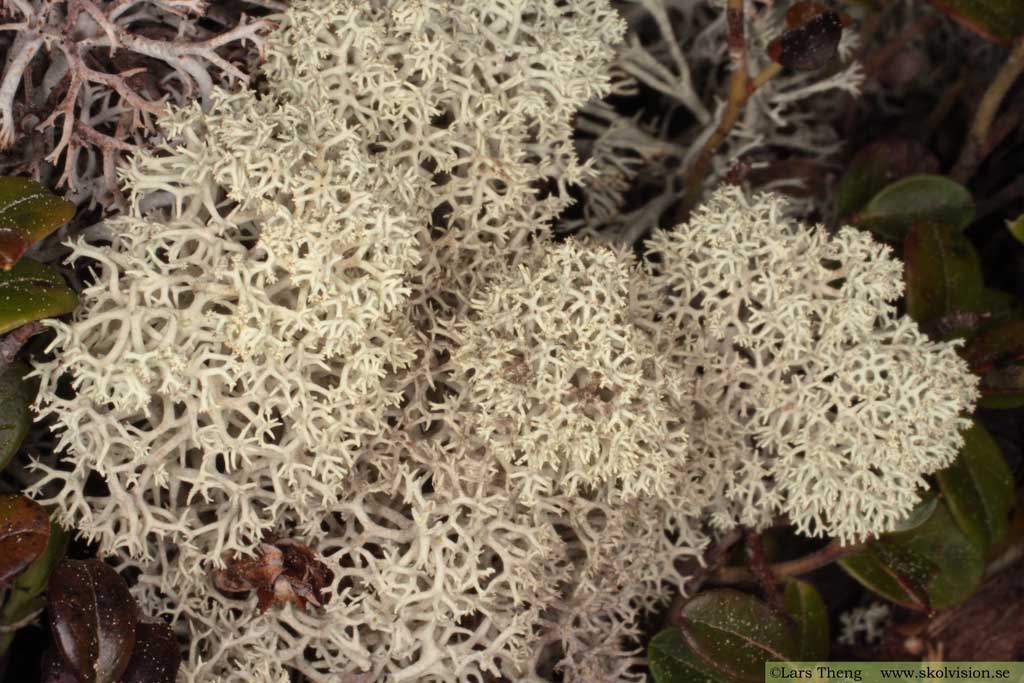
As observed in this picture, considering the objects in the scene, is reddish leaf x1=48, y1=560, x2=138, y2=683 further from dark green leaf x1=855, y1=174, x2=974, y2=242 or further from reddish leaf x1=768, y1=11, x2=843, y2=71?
dark green leaf x1=855, y1=174, x2=974, y2=242

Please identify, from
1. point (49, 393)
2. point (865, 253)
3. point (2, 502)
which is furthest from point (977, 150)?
point (2, 502)

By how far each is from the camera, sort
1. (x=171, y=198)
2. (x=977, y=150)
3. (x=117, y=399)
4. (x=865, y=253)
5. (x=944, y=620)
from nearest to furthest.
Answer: (x=117, y=399), (x=171, y=198), (x=865, y=253), (x=944, y=620), (x=977, y=150)

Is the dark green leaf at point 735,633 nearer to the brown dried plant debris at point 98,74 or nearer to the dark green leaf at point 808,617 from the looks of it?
the dark green leaf at point 808,617

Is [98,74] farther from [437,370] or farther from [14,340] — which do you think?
[437,370]

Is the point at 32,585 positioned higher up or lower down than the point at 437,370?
lower down

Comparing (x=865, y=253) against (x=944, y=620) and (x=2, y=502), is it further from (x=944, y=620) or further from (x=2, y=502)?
(x=2, y=502)

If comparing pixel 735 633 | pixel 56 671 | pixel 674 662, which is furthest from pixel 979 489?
pixel 56 671
